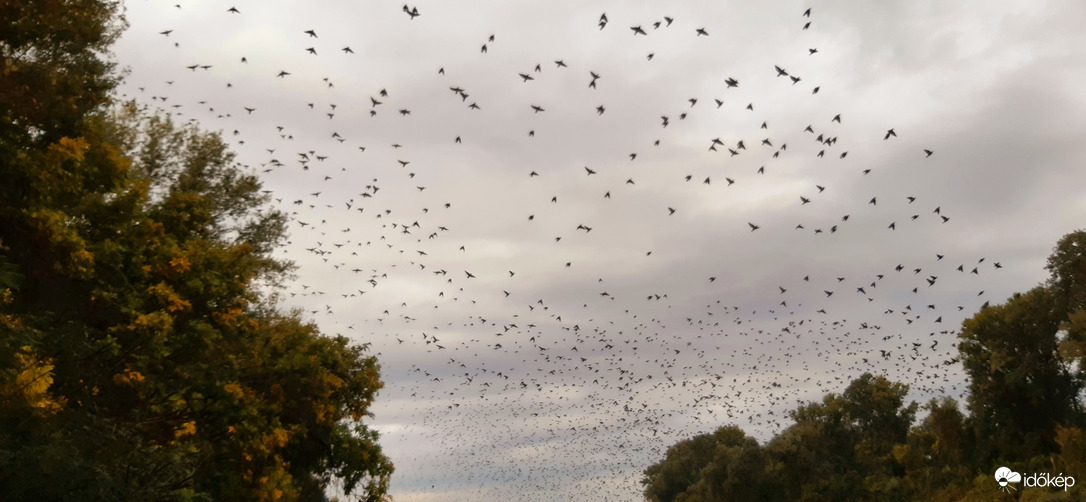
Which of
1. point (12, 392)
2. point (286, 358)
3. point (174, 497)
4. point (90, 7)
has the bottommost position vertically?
point (174, 497)

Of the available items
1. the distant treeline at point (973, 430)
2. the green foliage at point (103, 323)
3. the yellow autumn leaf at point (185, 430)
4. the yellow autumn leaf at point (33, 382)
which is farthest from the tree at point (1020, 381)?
the yellow autumn leaf at point (33, 382)

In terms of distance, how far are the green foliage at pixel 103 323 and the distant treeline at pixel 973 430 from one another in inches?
1584

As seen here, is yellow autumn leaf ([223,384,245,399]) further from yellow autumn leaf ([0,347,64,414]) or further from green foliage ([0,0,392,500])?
yellow autumn leaf ([0,347,64,414])

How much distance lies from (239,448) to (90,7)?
15448 mm

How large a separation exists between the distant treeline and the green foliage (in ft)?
132

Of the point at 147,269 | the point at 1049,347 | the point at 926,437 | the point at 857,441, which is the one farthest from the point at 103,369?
the point at 857,441

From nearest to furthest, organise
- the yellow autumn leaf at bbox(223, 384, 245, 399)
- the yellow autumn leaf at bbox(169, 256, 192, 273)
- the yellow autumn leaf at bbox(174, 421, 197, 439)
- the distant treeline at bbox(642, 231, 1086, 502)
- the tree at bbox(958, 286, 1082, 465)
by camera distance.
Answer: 1. the yellow autumn leaf at bbox(169, 256, 192, 273)
2. the yellow autumn leaf at bbox(174, 421, 197, 439)
3. the yellow autumn leaf at bbox(223, 384, 245, 399)
4. the distant treeline at bbox(642, 231, 1086, 502)
5. the tree at bbox(958, 286, 1082, 465)

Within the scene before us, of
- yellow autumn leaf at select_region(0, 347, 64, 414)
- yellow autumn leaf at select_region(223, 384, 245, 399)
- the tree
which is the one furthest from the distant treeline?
yellow autumn leaf at select_region(0, 347, 64, 414)

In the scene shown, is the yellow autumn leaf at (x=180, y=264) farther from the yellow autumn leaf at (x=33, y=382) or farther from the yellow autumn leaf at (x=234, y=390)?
the yellow autumn leaf at (x=33, y=382)

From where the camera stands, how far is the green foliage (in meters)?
19.5

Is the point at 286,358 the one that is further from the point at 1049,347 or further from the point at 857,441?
the point at 857,441

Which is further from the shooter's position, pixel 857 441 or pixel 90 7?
pixel 857 441

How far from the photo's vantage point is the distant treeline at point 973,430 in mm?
52469

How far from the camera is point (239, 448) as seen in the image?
3019cm
